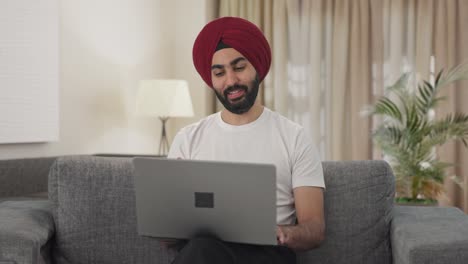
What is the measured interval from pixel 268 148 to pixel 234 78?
246 millimetres

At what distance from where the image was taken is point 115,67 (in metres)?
4.94

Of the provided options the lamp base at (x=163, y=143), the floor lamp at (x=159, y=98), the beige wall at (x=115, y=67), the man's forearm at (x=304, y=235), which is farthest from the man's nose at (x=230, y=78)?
the lamp base at (x=163, y=143)

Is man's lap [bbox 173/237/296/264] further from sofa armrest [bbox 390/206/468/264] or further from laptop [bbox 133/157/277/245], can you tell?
sofa armrest [bbox 390/206/468/264]

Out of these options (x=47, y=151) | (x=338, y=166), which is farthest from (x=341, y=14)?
(x=338, y=166)

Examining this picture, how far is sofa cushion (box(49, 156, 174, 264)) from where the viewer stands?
230cm

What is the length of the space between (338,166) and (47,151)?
225 cm

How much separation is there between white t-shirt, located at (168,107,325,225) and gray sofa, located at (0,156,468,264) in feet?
0.50

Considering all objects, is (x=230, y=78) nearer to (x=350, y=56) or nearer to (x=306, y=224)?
(x=306, y=224)

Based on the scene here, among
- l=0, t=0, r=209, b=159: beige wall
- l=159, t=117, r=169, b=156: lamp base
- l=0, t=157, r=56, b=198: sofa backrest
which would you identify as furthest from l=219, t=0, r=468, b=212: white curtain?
l=0, t=157, r=56, b=198: sofa backrest

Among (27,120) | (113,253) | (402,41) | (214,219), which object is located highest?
(402,41)

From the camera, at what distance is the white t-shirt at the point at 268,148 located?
7.08 ft

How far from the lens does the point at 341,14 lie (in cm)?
553

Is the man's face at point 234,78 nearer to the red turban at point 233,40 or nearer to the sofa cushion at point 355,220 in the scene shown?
the red turban at point 233,40

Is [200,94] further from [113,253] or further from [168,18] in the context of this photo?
[113,253]
